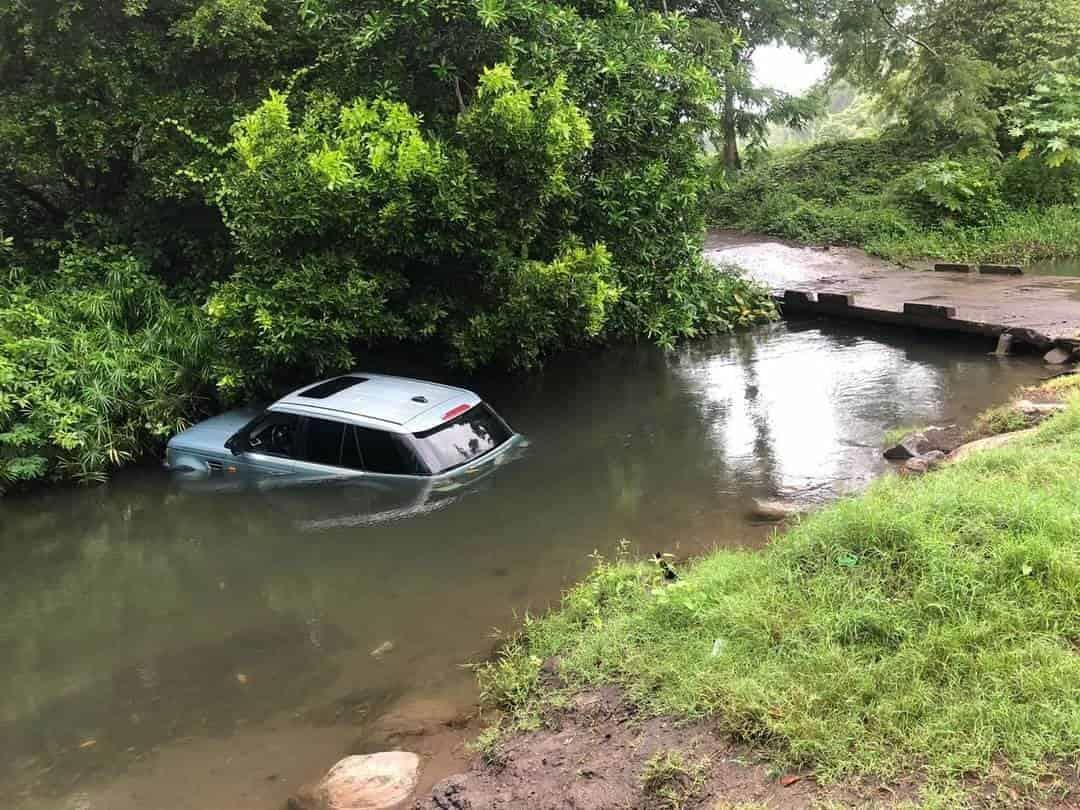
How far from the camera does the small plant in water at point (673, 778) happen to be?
3.65 meters

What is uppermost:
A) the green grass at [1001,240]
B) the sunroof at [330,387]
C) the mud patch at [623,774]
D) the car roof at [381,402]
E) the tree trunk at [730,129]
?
the tree trunk at [730,129]

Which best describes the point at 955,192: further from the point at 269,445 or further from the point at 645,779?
the point at 645,779

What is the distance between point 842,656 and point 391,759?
2515mm

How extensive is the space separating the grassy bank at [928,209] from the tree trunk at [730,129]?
246 centimetres

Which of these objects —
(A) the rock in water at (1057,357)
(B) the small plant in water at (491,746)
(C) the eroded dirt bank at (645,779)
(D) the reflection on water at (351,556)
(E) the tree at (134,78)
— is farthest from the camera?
(E) the tree at (134,78)

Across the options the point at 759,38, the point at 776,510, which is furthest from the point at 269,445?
the point at 759,38

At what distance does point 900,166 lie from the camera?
25.2 metres

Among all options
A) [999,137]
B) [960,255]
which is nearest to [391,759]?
[960,255]

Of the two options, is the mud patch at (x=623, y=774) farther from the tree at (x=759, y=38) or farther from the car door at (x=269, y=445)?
the tree at (x=759, y=38)

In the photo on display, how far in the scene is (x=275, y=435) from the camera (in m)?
8.89

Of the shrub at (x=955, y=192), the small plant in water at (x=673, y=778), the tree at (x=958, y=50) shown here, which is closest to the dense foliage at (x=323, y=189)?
the small plant in water at (x=673, y=778)

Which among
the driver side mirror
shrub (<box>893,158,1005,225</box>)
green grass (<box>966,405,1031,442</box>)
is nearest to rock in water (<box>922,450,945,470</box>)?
green grass (<box>966,405,1031,442</box>)

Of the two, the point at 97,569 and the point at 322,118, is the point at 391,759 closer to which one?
the point at 97,569

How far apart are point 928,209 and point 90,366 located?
20.1 meters
